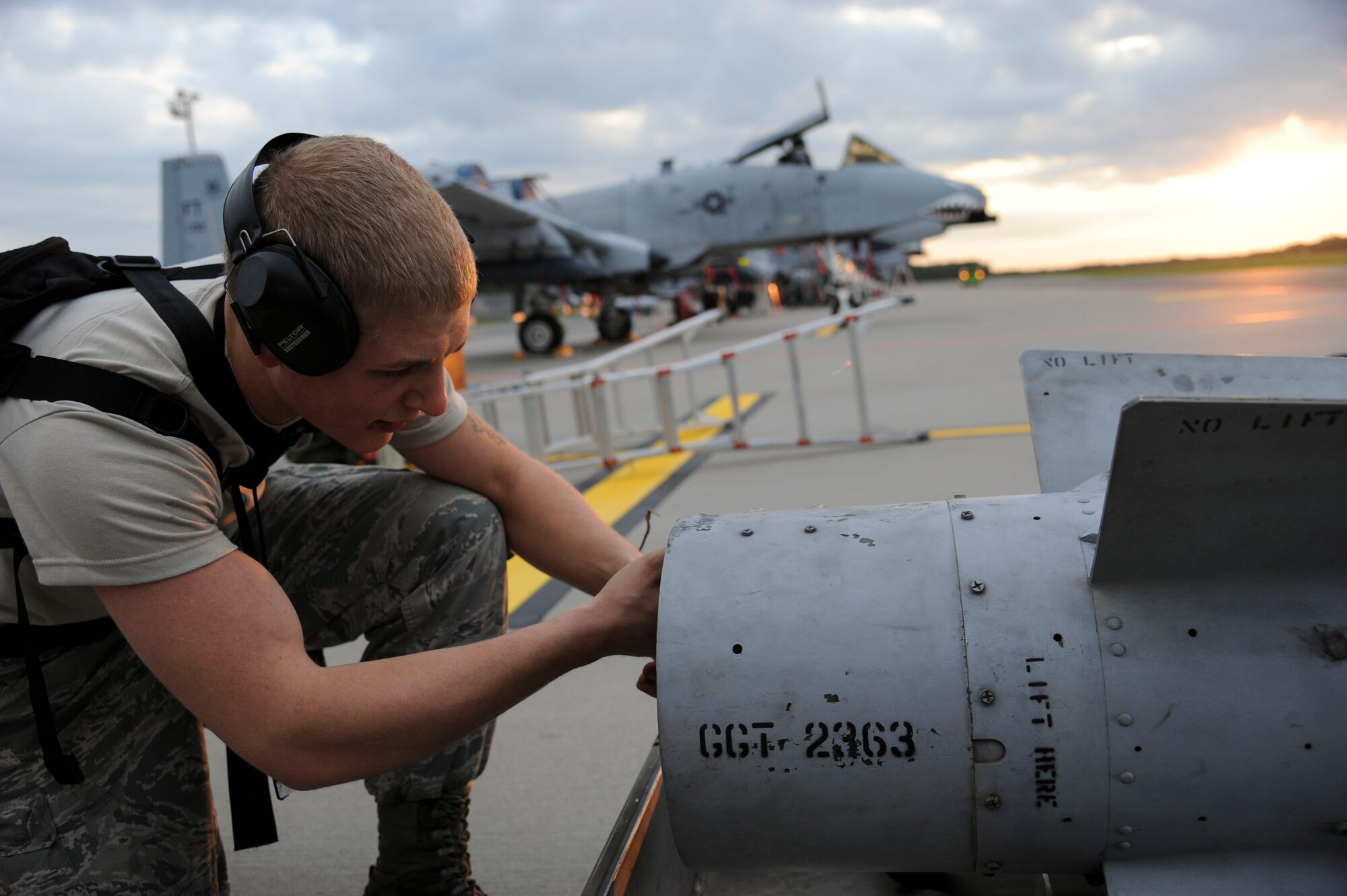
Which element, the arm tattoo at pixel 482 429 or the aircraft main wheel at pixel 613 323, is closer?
the arm tattoo at pixel 482 429

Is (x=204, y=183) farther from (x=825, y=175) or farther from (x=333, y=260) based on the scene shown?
(x=333, y=260)

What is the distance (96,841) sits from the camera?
1447 millimetres

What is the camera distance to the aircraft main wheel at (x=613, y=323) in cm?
1616

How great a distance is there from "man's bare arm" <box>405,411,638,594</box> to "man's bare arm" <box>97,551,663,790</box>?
51 centimetres

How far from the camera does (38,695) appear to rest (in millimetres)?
1373

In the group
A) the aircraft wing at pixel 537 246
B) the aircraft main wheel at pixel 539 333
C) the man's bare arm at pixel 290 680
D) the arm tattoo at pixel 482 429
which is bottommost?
the man's bare arm at pixel 290 680

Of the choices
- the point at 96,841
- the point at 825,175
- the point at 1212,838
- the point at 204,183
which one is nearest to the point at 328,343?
the point at 96,841

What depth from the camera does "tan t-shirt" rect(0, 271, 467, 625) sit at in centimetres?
118

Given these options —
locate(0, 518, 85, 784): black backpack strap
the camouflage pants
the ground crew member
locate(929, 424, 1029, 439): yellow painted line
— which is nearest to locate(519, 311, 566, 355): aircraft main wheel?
locate(929, 424, 1029, 439): yellow painted line

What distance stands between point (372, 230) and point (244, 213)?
198 millimetres

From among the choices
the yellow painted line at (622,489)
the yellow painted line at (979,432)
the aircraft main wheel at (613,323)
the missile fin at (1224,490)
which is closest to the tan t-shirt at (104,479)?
the missile fin at (1224,490)

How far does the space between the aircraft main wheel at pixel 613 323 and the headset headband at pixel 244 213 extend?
48.6ft

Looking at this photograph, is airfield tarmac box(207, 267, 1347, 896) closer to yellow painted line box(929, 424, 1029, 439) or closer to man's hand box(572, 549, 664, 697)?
yellow painted line box(929, 424, 1029, 439)

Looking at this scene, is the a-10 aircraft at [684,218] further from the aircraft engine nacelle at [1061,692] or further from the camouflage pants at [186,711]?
the aircraft engine nacelle at [1061,692]
